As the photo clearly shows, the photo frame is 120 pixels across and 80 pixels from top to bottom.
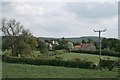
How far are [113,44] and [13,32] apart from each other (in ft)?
119

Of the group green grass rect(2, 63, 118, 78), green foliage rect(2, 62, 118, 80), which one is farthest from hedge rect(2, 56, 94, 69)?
green foliage rect(2, 62, 118, 80)

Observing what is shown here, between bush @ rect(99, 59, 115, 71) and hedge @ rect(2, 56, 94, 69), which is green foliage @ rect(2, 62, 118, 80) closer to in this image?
bush @ rect(99, 59, 115, 71)

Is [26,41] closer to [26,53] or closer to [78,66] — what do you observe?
[26,53]

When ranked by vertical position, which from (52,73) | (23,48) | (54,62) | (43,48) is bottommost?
(54,62)

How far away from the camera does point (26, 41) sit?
63.8 m

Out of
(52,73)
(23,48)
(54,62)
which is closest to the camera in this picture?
(52,73)

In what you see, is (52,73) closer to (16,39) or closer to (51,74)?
(51,74)

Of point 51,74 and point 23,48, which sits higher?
point 23,48

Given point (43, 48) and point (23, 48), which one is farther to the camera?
point (43, 48)

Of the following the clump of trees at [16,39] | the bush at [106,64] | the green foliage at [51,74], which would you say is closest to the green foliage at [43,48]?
the clump of trees at [16,39]

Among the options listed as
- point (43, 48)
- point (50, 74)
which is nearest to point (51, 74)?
point (50, 74)

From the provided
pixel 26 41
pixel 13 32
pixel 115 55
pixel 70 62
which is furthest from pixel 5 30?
pixel 70 62

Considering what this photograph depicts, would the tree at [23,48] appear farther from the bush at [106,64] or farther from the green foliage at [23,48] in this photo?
the bush at [106,64]

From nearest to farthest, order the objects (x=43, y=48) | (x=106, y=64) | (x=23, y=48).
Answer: (x=106, y=64) < (x=23, y=48) < (x=43, y=48)
